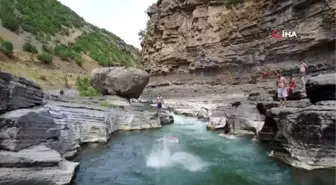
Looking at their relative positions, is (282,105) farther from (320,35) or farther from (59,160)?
(320,35)

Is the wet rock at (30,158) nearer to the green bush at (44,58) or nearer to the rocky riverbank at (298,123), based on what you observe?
the rocky riverbank at (298,123)

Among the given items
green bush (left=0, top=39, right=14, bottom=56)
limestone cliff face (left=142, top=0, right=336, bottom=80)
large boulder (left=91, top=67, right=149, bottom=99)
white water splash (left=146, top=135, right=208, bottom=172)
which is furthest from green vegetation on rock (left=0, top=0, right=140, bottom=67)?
white water splash (left=146, top=135, right=208, bottom=172)

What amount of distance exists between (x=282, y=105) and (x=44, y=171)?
35.9ft

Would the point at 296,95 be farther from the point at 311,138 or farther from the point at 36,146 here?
the point at 36,146

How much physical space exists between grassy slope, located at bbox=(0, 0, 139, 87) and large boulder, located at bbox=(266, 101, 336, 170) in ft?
85.5

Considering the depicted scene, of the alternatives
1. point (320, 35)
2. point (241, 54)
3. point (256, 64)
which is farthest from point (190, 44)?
point (320, 35)

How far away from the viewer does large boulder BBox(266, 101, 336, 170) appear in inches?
427

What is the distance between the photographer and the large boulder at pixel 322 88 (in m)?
11.8

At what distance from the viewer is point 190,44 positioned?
41156mm

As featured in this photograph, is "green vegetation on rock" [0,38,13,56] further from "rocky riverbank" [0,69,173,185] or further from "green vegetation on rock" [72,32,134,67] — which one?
"rocky riverbank" [0,69,173,185]

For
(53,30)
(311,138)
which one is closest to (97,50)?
(53,30)

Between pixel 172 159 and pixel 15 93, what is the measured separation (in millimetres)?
6399

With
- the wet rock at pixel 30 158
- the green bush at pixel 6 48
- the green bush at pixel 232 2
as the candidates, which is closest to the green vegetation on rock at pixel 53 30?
the green bush at pixel 6 48

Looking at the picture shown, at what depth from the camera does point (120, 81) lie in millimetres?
26234
